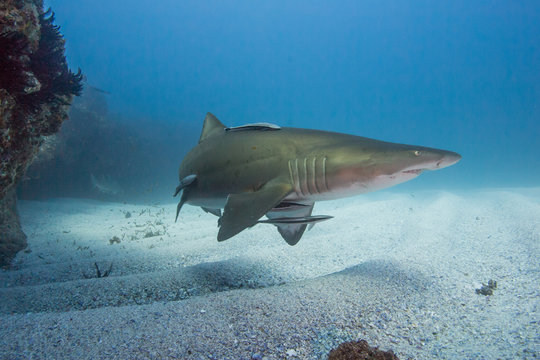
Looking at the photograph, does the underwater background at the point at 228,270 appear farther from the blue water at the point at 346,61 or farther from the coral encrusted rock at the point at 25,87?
the blue water at the point at 346,61

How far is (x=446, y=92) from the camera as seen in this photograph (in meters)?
129

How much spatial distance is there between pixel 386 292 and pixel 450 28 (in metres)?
166

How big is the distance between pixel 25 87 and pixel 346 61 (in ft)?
596

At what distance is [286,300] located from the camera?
2.45 meters

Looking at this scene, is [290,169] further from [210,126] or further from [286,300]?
[210,126]

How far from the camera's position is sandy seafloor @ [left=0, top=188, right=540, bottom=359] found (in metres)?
1.88

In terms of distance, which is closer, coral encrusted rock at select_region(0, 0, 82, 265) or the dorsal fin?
coral encrusted rock at select_region(0, 0, 82, 265)

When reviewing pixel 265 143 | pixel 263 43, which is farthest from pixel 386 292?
pixel 263 43

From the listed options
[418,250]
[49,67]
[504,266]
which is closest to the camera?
[504,266]

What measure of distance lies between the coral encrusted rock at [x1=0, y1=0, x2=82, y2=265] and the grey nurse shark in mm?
2637

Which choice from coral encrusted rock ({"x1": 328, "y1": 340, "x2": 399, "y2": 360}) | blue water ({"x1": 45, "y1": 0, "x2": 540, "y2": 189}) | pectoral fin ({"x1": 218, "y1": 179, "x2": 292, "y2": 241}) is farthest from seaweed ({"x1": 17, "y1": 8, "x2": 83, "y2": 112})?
blue water ({"x1": 45, "y1": 0, "x2": 540, "y2": 189})

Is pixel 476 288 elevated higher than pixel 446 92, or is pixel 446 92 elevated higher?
pixel 446 92

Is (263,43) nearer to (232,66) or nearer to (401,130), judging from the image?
(232,66)

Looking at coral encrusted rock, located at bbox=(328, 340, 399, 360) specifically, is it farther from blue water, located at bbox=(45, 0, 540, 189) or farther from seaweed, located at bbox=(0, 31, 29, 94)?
blue water, located at bbox=(45, 0, 540, 189)
